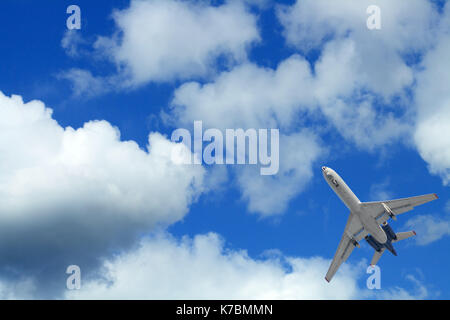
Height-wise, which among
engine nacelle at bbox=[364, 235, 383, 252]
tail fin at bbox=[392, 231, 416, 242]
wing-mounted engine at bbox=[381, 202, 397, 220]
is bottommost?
engine nacelle at bbox=[364, 235, 383, 252]

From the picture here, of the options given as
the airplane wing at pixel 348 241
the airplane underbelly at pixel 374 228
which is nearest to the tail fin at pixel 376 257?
the airplane wing at pixel 348 241

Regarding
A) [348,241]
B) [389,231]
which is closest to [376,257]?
[348,241]

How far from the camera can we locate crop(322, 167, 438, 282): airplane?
113662 mm

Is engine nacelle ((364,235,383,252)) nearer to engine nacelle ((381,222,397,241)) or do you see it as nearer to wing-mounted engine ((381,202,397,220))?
engine nacelle ((381,222,397,241))

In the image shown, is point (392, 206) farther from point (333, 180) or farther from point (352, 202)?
point (333, 180)

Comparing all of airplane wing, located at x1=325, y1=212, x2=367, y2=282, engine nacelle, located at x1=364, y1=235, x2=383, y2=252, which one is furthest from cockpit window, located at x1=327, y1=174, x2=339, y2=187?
engine nacelle, located at x1=364, y1=235, x2=383, y2=252

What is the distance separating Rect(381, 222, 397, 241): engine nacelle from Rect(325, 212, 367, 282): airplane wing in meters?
6.04

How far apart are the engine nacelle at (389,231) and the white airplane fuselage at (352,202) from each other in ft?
6.24

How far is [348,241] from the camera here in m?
134

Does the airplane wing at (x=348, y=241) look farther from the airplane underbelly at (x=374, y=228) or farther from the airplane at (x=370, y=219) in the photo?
the airplane underbelly at (x=374, y=228)

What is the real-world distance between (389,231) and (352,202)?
64.8ft
